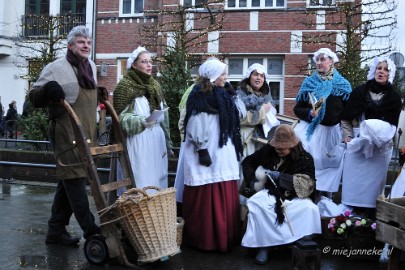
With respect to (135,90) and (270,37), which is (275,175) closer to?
(135,90)

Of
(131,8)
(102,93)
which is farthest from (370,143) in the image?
(131,8)

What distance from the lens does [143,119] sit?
515cm

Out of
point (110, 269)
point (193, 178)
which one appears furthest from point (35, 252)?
point (193, 178)

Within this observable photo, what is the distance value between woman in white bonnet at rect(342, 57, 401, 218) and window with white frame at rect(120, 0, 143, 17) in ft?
52.0

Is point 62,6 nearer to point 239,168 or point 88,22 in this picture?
point 88,22

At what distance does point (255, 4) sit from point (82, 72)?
14827 millimetres

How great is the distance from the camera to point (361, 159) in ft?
17.9

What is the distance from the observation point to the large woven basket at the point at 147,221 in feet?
14.1

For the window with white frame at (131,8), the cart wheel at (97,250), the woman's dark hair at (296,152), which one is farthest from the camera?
the window with white frame at (131,8)

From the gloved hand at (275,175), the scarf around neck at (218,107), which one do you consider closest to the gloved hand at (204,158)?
the scarf around neck at (218,107)

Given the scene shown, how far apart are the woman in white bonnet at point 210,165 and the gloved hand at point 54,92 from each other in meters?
1.28

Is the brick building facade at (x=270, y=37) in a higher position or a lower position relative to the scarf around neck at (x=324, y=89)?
higher

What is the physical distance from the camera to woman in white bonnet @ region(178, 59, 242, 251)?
16.9 ft

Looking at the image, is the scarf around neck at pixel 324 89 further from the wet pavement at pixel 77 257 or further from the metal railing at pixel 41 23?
the metal railing at pixel 41 23
